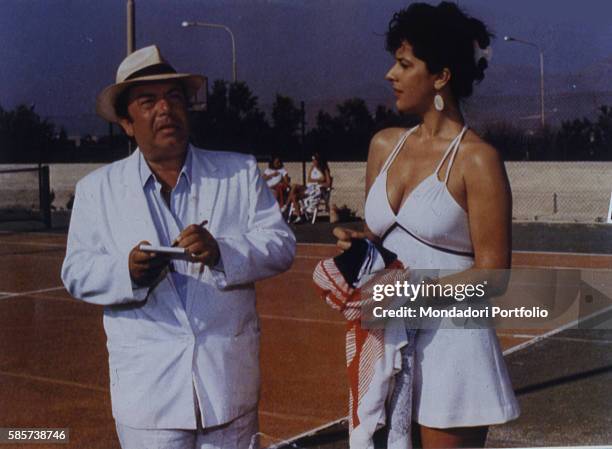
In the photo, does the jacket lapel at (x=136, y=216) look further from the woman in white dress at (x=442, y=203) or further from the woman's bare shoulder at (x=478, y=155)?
the woman's bare shoulder at (x=478, y=155)

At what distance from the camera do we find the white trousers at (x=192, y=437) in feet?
6.92

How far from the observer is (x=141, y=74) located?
2133 mm

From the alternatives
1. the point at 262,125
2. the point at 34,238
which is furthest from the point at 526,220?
the point at 262,125

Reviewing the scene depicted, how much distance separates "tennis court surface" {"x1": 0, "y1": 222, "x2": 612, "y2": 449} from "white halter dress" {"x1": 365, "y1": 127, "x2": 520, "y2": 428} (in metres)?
0.66

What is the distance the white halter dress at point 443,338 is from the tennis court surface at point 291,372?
0.66m

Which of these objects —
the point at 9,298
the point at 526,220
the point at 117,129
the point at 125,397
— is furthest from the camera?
the point at 526,220

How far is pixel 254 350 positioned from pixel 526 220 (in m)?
3.18

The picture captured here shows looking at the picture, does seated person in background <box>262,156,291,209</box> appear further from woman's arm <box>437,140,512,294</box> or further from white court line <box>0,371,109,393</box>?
Answer: white court line <box>0,371,109,393</box>

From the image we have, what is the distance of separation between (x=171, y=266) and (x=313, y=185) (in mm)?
1201

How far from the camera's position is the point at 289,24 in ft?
8.52

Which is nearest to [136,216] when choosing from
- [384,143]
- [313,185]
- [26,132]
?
[384,143]

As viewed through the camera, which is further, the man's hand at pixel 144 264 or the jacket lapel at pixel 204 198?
the jacket lapel at pixel 204 198

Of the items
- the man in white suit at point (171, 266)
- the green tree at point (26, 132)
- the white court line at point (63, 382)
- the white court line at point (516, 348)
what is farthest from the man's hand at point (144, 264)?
the white court line at point (63, 382)

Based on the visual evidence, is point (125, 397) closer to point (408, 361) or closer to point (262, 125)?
point (408, 361)
